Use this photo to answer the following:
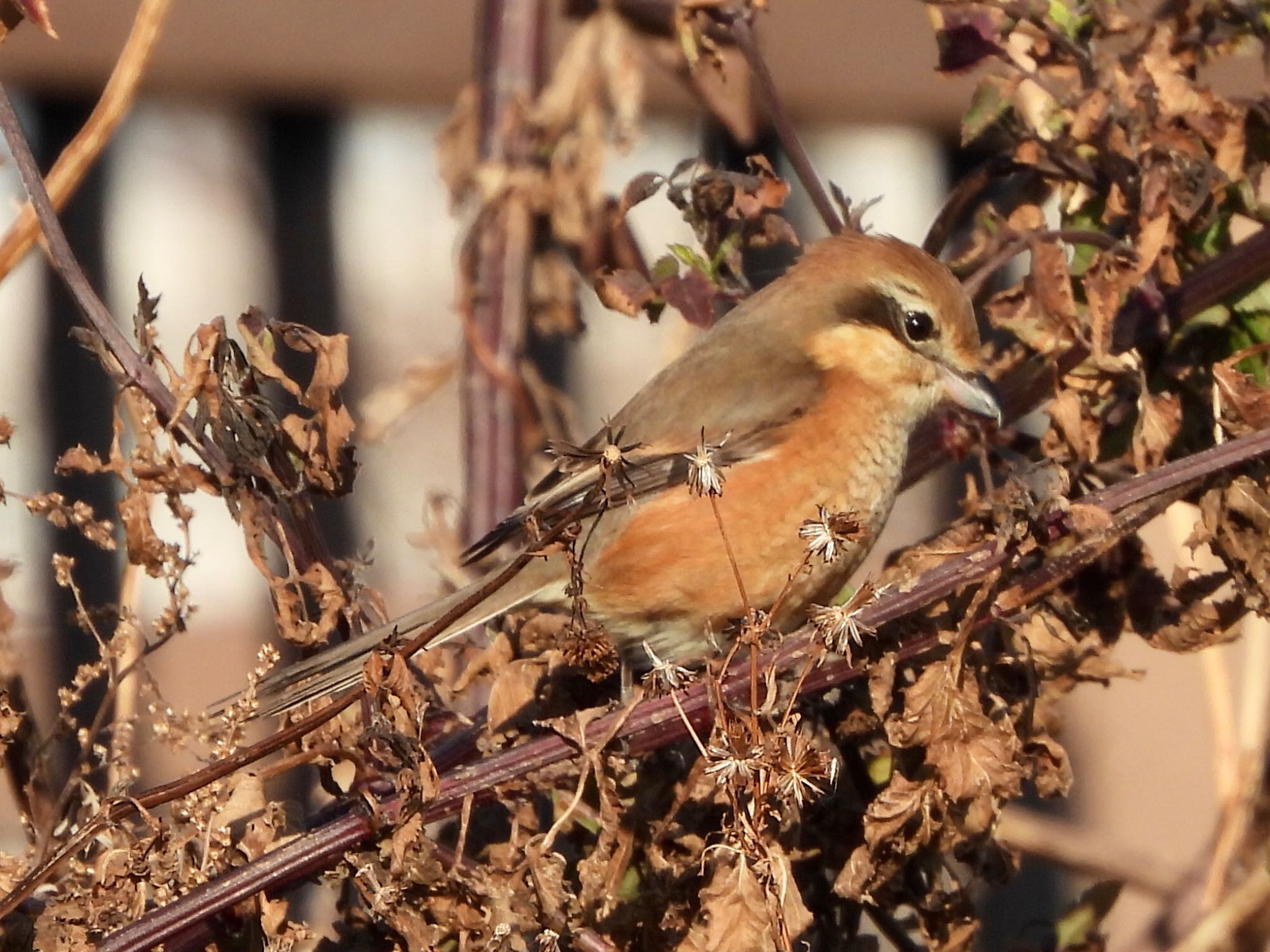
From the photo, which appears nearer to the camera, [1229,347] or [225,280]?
[1229,347]

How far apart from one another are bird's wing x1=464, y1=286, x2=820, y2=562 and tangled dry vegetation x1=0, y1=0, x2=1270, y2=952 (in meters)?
0.22

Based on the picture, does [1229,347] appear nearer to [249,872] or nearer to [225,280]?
[249,872]

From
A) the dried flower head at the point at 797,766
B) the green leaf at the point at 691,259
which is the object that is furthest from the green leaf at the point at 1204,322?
the dried flower head at the point at 797,766

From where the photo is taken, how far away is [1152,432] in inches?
69.3

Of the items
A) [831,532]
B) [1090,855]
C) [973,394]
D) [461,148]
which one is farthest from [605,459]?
Answer: [1090,855]

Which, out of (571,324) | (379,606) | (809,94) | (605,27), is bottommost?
(379,606)

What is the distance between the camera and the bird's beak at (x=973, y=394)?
2.01m

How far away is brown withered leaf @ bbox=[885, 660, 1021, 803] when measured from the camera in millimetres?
1555

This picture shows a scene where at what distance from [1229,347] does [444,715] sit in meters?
1.06

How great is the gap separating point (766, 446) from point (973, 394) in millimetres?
369

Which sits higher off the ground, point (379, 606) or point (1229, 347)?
point (379, 606)

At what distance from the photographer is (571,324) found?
271 cm

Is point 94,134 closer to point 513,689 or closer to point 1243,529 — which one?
point 513,689

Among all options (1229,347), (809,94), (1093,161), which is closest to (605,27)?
(1093,161)
